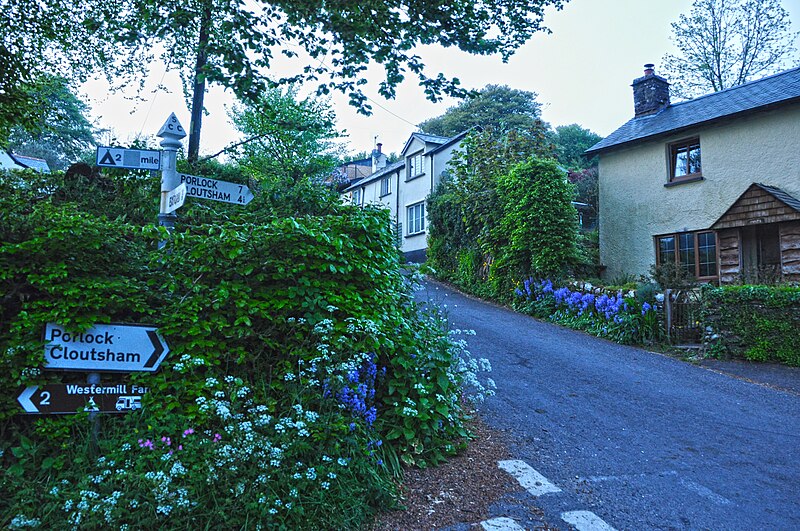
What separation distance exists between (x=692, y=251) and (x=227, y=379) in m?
14.5

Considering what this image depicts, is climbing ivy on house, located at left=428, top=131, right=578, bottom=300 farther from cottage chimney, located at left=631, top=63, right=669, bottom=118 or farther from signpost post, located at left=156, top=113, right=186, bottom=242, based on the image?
signpost post, located at left=156, top=113, right=186, bottom=242

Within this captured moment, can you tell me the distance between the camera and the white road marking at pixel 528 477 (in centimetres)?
401

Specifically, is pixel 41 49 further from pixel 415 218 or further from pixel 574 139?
pixel 574 139

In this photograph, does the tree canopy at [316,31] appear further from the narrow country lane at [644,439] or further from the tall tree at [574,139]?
the tall tree at [574,139]

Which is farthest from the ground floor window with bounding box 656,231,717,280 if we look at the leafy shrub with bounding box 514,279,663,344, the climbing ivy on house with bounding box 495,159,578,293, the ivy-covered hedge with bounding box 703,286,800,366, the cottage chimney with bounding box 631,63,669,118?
the cottage chimney with bounding box 631,63,669,118

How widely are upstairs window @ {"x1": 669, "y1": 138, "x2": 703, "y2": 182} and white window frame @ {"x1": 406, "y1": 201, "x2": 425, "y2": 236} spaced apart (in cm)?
1295

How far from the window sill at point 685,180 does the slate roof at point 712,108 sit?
1.35 m

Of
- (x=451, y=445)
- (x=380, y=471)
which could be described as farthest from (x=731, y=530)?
(x=380, y=471)

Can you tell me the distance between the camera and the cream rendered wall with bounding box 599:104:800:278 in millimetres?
13008

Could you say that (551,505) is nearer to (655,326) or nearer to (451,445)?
(451,445)

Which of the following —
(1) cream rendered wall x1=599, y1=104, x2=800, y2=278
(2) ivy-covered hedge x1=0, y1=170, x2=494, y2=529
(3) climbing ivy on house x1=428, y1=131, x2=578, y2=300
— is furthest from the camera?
(3) climbing ivy on house x1=428, y1=131, x2=578, y2=300

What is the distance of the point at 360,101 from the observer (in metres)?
7.39

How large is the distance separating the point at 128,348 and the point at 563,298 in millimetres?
10904

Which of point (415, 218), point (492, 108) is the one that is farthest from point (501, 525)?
point (492, 108)
